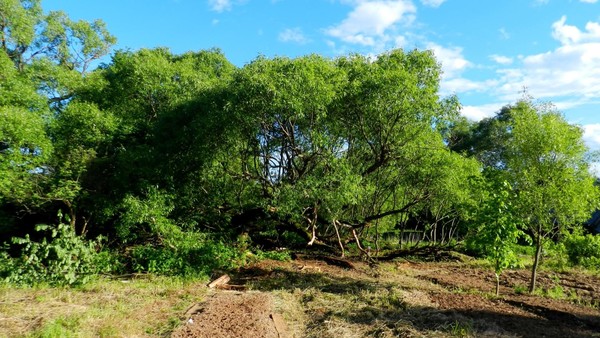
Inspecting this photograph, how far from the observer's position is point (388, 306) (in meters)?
7.60

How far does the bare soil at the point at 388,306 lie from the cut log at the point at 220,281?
0.33 m

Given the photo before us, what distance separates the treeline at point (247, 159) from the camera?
950cm

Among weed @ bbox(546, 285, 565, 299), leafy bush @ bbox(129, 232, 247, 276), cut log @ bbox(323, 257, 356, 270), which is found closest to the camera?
weed @ bbox(546, 285, 565, 299)

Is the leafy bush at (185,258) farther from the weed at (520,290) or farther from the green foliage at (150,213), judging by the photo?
the weed at (520,290)

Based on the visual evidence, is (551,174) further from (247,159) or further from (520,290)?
(247,159)

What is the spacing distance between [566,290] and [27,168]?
622 inches

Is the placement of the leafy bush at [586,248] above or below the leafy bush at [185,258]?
above

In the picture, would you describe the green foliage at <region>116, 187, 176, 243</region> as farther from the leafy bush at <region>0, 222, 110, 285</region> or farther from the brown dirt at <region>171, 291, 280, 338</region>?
the brown dirt at <region>171, 291, 280, 338</region>

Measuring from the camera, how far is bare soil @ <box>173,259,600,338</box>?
20.4 feet

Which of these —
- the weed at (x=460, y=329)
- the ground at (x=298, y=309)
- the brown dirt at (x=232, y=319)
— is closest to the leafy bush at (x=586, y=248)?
the ground at (x=298, y=309)

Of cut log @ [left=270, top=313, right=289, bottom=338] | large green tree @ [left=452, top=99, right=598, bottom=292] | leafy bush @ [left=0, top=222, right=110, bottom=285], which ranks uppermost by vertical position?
large green tree @ [left=452, top=99, right=598, bottom=292]

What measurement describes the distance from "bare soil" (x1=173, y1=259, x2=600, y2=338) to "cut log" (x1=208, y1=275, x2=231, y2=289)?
33 cm

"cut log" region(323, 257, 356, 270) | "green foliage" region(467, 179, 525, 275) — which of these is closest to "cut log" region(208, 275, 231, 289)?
"cut log" region(323, 257, 356, 270)

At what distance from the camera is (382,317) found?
691 cm
